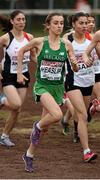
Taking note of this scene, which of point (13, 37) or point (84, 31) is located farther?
point (13, 37)

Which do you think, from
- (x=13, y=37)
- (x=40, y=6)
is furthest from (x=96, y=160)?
(x=40, y=6)

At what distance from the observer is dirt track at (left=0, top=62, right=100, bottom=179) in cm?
970

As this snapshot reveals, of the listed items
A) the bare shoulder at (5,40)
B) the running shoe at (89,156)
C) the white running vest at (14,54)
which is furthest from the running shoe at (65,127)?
the running shoe at (89,156)

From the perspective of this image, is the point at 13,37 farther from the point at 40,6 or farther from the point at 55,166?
the point at 40,6

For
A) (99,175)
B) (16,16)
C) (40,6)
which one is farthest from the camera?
(40,6)

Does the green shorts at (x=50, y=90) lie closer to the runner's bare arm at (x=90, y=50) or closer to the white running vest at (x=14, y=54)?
the runner's bare arm at (x=90, y=50)

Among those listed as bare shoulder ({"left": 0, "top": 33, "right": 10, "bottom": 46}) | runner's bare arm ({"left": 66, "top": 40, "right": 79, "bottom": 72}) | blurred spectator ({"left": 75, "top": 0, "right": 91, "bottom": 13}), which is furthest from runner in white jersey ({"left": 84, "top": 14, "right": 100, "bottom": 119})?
blurred spectator ({"left": 75, "top": 0, "right": 91, "bottom": 13})

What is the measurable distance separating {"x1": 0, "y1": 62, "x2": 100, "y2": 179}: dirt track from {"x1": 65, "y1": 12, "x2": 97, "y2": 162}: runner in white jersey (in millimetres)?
629

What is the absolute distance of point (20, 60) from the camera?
1071 cm

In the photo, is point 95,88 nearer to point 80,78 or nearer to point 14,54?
point 80,78

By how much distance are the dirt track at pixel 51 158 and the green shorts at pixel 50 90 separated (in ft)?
2.98

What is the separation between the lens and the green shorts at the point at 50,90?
1031 centimetres

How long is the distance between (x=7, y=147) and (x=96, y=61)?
2.08 metres

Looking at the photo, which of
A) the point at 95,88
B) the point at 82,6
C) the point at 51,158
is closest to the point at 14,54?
the point at 95,88
